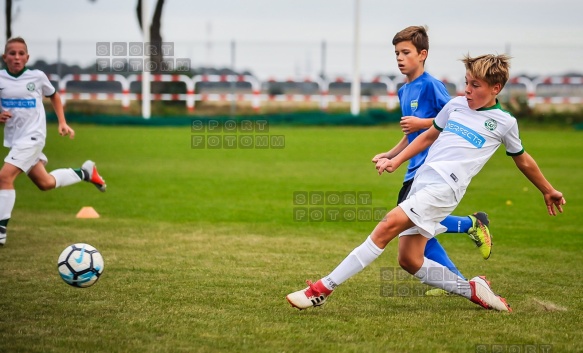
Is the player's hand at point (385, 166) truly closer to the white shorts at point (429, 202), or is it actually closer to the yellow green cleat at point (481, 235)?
the white shorts at point (429, 202)

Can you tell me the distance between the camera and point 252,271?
25.5ft

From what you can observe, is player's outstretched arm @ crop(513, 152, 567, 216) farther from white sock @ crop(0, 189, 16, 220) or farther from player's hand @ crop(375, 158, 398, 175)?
white sock @ crop(0, 189, 16, 220)

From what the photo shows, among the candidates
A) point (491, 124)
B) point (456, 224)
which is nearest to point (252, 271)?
point (456, 224)

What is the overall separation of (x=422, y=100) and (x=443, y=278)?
1.42 meters

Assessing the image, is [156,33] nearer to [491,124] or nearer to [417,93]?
[417,93]

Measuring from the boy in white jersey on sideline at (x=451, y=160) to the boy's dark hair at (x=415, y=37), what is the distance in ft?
2.34

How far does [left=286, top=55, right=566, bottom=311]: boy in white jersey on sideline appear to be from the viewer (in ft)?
19.3

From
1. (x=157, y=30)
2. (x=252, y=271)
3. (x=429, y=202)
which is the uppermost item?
(x=157, y=30)

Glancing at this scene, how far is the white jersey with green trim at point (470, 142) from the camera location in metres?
5.93

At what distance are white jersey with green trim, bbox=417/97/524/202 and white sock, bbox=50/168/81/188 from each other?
558cm

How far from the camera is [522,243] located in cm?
974

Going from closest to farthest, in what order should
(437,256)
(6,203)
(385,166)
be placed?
(385,166) → (437,256) → (6,203)

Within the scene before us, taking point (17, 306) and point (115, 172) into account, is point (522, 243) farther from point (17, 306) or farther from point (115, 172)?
point (115, 172)

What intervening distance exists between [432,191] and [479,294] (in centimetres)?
102
